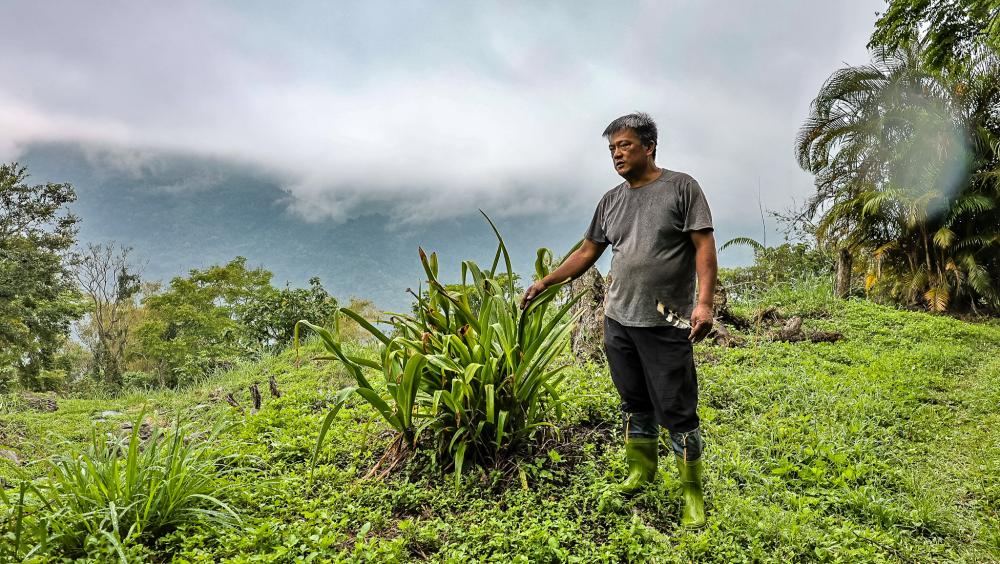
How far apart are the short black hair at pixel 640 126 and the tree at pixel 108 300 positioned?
2664 centimetres

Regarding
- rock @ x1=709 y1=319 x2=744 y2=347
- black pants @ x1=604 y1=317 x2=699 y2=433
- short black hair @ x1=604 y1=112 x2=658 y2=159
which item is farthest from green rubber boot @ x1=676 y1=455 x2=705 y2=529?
rock @ x1=709 y1=319 x2=744 y2=347

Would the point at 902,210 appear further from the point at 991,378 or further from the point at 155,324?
the point at 155,324

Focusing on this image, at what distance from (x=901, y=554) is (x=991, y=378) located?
4.03 metres

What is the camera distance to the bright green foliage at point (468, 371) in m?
2.89

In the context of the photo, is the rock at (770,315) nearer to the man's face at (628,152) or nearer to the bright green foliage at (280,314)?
the man's face at (628,152)

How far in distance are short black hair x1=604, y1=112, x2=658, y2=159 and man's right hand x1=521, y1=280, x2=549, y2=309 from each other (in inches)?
36.3

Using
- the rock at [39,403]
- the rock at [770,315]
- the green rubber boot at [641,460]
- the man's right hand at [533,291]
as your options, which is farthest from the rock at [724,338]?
the rock at [39,403]

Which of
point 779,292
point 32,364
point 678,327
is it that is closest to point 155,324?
point 32,364

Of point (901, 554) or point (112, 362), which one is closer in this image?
point (901, 554)

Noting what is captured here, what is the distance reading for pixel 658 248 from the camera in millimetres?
2633

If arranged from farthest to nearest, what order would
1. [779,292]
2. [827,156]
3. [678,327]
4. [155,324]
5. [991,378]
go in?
[155,324]
[827,156]
[779,292]
[991,378]
[678,327]

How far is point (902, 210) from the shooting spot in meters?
11.8

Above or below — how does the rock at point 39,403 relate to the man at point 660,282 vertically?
below

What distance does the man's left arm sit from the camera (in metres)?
2.43
